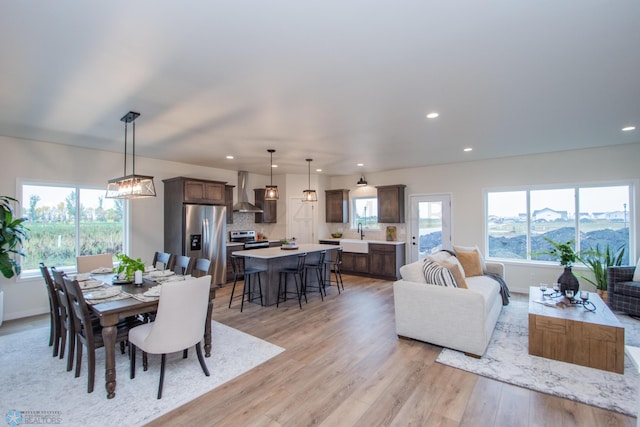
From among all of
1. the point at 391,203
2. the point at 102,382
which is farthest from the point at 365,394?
the point at 391,203

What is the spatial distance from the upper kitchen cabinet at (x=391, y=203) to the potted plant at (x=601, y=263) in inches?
137

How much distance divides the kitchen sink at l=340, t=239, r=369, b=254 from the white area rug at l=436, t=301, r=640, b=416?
3.99 meters

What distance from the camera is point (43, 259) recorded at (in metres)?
4.78

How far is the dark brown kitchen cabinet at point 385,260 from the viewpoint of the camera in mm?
7031

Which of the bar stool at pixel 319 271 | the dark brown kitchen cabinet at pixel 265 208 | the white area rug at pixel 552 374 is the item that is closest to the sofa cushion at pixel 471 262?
the white area rug at pixel 552 374

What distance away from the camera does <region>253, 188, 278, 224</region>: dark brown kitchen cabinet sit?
8039 mm

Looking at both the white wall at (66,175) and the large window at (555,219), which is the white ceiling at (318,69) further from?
the large window at (555,219)

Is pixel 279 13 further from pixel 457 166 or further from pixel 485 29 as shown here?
pixel 457 166

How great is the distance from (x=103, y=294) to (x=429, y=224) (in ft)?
20.9

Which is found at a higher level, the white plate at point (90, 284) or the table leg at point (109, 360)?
the white plate at point (90, 284)

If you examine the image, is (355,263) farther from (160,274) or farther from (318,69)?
(318,69)

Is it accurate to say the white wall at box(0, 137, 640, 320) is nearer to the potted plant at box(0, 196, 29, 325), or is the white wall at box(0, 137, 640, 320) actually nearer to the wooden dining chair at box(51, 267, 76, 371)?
the potted plant at box(0, 196, 29, 325)

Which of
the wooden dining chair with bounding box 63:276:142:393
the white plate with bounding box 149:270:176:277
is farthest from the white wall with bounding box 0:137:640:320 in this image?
the wooden dining chair with bounding box 63:276:142:393

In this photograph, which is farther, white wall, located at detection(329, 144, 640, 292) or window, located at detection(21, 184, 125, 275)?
white wall, located at detection(329, 144, 640, 292)
